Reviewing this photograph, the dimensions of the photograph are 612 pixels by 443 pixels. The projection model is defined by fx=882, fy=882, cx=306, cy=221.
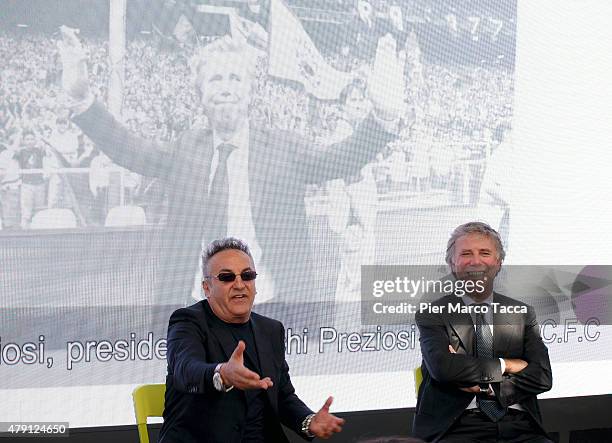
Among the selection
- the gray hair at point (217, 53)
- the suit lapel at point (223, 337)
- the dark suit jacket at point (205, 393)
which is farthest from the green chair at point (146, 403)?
the gray hair at point (217, 53)

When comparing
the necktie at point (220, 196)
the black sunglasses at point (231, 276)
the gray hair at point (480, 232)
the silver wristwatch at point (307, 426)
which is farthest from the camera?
the necktie at point (220, 196)

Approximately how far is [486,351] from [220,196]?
52.7 inches

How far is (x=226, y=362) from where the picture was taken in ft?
9.61

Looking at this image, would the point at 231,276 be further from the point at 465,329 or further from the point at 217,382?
the point at 465,329

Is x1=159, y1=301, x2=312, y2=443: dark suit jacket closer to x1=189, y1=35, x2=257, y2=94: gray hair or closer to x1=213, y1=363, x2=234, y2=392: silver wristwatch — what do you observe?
x1=213, y1=363, x2=234, y2=392: silver wristwatch

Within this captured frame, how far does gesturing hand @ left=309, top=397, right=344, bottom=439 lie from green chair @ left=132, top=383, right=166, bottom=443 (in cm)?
65

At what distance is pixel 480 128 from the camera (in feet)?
14.7

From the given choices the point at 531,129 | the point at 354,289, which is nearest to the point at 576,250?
the point at 531,129

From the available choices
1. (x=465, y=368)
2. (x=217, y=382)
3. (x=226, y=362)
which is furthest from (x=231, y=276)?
(x=465, y=368)

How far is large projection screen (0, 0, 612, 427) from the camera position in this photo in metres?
3.72

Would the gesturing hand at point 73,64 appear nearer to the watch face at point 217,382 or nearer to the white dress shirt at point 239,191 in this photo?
the white dress shirt at point 239,191

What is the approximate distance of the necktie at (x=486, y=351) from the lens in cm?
349

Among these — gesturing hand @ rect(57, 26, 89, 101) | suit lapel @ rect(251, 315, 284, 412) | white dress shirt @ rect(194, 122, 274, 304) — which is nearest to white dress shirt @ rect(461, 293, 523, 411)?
suit lapel @ rect(251, 315, 284, 412)

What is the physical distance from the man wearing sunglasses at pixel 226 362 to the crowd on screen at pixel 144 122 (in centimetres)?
83
